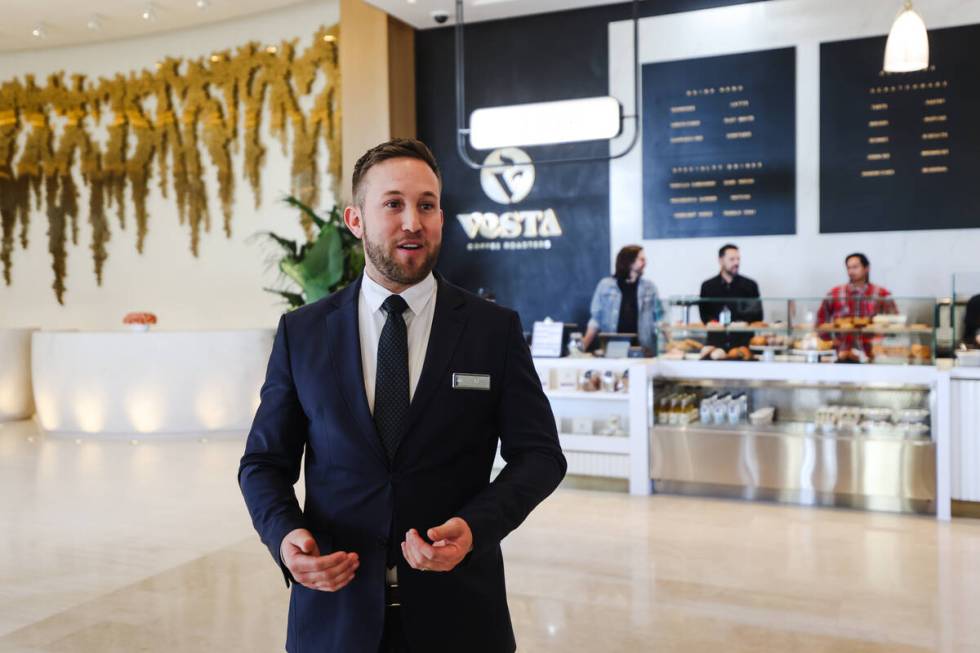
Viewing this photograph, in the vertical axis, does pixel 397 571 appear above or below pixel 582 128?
below

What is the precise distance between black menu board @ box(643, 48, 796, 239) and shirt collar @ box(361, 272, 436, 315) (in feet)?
20.9

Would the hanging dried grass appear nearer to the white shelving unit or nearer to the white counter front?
the white shelving unit

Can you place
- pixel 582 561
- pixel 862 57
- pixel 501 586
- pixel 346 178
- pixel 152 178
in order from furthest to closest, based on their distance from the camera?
pixel 152 178
pixel 346 178
pixel 862 57
pixel 582 561
pixel 501 586

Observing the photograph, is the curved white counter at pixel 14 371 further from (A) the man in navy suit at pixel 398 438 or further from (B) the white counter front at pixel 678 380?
(A) the man in navy suit at pixel 398 438

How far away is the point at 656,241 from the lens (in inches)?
310

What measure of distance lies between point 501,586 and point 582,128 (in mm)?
4397

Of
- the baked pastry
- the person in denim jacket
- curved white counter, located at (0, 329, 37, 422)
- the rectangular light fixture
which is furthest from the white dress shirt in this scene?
curved white counter, located at (0, 329, 37, 422)

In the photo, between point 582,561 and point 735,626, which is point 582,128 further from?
point 735,626

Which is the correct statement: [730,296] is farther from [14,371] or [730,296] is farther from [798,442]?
[14,371]

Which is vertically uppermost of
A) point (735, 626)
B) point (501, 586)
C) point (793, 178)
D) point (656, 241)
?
point (793, 178)

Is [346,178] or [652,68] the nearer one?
[652,68]

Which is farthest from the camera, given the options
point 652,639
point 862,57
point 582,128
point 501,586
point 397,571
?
point 862,57

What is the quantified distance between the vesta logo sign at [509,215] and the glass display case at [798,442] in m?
2.78

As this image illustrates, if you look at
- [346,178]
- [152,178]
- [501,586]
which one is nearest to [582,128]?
[346,178]
